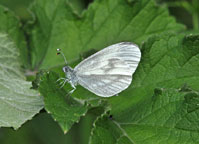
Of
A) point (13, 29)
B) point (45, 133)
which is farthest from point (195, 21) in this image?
point (45, 133)

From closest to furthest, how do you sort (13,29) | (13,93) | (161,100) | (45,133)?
(161,100), (13,93), (13,29), (45,133)

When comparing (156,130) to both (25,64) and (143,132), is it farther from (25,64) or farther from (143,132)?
(25,64)

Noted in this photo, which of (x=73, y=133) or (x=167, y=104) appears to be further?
(x=73, y=133)

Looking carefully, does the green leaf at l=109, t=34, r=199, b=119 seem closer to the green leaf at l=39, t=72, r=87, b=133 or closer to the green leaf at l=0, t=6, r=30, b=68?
the green leaf at l=39, t=72, r=87, b=133

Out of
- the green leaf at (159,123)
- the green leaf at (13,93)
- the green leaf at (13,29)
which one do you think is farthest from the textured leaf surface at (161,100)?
the green leaf at (13,29)

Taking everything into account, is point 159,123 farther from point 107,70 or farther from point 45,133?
point 45,133

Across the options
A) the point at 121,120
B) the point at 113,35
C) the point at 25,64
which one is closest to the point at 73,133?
the point at 25,64

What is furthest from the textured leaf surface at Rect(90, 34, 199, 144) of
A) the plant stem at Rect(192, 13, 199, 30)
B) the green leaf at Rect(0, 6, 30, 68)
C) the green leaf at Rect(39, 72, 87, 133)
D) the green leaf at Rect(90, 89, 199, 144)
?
the plant stem at Rect(192, 13, 199, 30)
